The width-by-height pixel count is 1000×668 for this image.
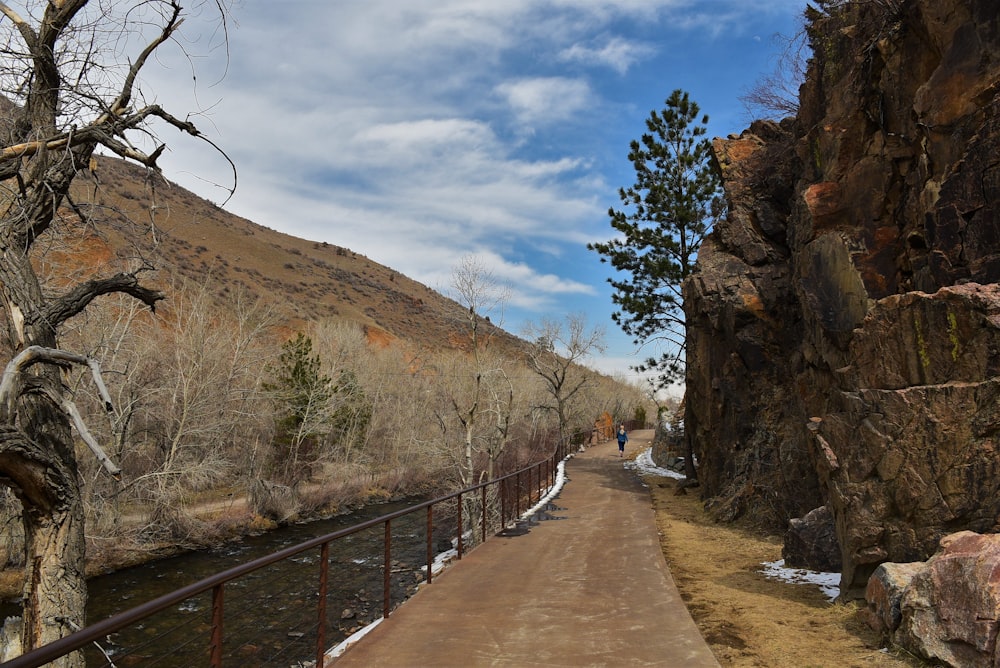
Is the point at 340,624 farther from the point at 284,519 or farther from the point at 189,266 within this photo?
the point at 189,266

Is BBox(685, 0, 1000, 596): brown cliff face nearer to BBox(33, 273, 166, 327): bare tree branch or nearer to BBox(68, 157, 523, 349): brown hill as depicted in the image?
BBox(33, 273, 166, 327): bare tree branch

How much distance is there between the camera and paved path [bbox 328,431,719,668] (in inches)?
217

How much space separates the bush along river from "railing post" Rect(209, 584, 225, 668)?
5740 millimetres

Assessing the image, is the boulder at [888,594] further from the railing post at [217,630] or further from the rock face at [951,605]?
the railing post at [217,630]

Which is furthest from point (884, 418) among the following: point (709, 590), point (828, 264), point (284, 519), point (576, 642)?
point (284, 519)

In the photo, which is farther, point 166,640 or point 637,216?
point 637,216

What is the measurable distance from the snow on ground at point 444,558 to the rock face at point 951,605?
4855 millimetres

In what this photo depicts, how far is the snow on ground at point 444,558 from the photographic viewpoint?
19.9 ft

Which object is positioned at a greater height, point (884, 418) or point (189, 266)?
point (189, 266)

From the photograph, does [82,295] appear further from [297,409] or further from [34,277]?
[297,409]

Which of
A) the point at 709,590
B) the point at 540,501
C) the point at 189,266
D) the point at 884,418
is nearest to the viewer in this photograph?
the point at 884,418

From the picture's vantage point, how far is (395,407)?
40.3 m

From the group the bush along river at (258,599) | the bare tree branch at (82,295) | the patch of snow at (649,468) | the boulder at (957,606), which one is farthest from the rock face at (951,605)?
the patch of snow at (649,468)

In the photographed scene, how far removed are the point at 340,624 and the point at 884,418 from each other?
1144 cm
